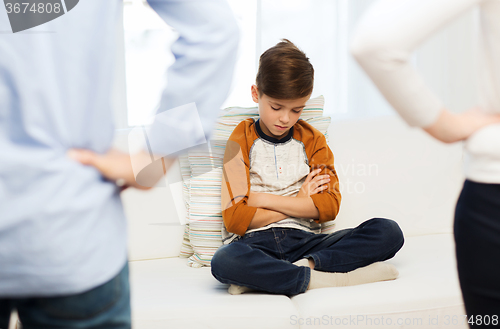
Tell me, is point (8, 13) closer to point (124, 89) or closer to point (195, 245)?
point (195, 245)

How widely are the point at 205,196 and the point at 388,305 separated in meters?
0.70

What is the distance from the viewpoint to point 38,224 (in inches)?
15.4

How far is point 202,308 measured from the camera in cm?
109

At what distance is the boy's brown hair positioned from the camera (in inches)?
56.1

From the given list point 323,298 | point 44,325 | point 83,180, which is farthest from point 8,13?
point 323,298

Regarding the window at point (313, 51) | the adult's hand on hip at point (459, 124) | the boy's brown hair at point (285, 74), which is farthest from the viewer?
the window at point (313, 51)

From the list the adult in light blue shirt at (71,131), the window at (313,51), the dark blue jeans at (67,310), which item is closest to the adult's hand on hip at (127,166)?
the adult in light blue shirt at (71,131)

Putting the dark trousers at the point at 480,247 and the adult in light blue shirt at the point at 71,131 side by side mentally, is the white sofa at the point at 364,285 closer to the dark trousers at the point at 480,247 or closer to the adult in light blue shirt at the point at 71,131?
the adult in light blue shirt at the point at 71,131

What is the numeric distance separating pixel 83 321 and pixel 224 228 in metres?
1.09

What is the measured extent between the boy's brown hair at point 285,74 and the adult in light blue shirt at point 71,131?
98 cm

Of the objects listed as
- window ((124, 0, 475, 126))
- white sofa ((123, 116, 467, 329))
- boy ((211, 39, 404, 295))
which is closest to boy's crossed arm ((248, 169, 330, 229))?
boy ((211, 39, 404, 295))

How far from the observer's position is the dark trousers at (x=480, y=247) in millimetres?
478

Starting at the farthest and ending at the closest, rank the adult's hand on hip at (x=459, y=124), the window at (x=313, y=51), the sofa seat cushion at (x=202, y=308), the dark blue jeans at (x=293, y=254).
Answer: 1. the window at (x=313, y=51)
2. the dark blue jeans at (x=293, y=254)
3. the sofa seat cushion at (x=202, y=308)
4. the adult's hand on hip at (x=459, y=124)

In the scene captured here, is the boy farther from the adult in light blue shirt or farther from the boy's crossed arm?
the adult in light blue shirt
